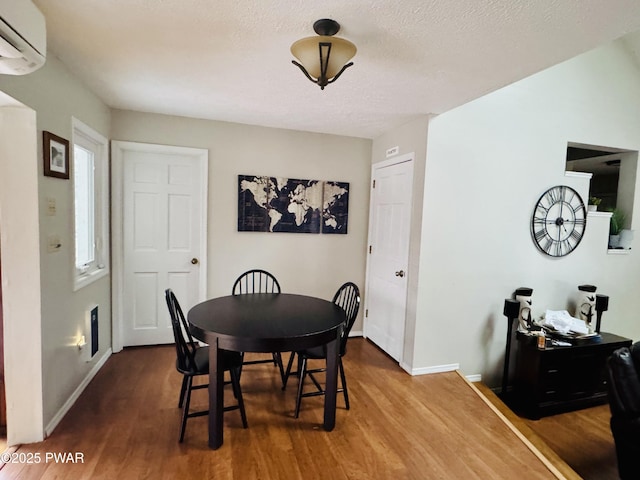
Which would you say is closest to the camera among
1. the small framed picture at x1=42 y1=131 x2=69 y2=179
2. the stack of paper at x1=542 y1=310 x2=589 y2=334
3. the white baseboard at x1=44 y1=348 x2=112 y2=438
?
the small framed picture at x1=42 y1=131 x2=69 y2=179

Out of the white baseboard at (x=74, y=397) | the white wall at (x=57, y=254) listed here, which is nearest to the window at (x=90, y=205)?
the white wall at (x=57, y=254)

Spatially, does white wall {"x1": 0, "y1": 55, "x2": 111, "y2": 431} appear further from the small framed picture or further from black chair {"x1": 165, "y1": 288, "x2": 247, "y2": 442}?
black chair {"x1": 165, "y1": 288, "x2": 247, "y2": 442}

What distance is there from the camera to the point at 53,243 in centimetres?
205

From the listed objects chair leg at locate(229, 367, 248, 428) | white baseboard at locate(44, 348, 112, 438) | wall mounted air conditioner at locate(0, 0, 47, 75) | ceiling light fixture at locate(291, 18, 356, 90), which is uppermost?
ceiling light fixture at locate(291, 18, 356, 90)

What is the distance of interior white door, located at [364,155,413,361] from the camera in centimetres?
316

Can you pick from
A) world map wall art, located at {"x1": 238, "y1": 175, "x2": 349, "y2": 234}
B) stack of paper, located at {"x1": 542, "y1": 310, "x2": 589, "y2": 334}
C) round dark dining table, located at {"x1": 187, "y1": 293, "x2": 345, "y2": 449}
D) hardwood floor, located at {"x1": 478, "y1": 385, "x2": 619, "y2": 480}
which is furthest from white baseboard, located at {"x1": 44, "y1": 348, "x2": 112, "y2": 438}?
stack of paper, located at {"x1": 542, "y1": 310, "x2": 589, "y2": 334}

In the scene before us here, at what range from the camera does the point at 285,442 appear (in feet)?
6.65

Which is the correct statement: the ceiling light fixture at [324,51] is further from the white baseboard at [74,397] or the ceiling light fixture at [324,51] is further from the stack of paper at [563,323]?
the stack of paper at [563,323]

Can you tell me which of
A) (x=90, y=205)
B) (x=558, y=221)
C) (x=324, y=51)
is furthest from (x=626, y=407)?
(x=90, y=205)

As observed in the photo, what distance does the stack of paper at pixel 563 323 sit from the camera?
3.13 m

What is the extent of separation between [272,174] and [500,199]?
229cm

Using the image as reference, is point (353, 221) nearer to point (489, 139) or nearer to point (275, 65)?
point (489, 139)

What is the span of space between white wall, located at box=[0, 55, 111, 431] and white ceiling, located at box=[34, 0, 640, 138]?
0.20 meters

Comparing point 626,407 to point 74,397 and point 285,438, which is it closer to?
point 285,438
